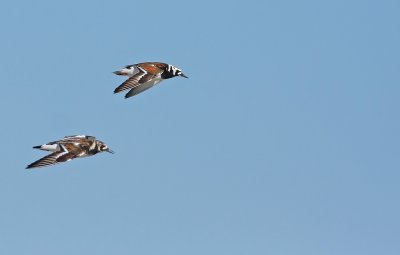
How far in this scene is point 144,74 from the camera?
266ft

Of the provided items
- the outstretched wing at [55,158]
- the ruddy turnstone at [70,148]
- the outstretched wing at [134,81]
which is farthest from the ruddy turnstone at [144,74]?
the outstretched wing at [55,158]

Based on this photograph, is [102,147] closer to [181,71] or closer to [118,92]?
[118,92]

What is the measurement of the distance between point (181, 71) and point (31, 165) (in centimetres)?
1976

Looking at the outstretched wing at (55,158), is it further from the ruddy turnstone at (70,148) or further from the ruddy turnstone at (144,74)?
the ruddy turnstone at (144,74)

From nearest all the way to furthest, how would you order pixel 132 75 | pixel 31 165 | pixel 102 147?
pixel 31 165 → pixel 102 147 → pixel 132 75

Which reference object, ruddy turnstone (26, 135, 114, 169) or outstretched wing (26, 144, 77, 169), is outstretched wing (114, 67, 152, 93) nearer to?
ruddy turnstone (26, 135, 114, 169)

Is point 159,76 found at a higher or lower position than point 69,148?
higher

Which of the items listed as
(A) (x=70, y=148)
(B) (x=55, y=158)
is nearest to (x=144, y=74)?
(A) (x=70, y=148)

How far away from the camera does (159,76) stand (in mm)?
82000

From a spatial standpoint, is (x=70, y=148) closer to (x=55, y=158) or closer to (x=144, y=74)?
(x=55, y=158)

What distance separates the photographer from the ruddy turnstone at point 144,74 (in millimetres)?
79731

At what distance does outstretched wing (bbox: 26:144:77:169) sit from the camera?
7006cm

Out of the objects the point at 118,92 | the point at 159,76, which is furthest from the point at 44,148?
the point at 159,76

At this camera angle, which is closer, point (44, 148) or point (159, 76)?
point (44, 148)
